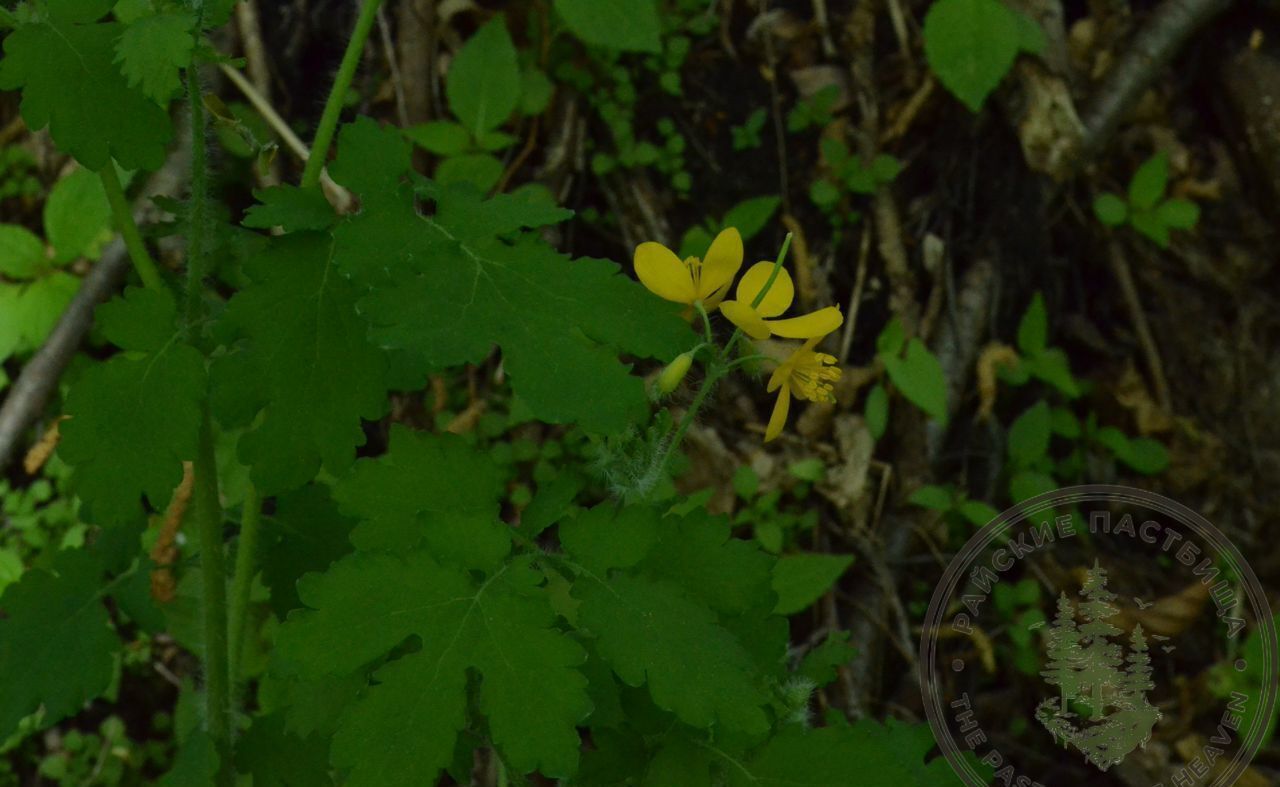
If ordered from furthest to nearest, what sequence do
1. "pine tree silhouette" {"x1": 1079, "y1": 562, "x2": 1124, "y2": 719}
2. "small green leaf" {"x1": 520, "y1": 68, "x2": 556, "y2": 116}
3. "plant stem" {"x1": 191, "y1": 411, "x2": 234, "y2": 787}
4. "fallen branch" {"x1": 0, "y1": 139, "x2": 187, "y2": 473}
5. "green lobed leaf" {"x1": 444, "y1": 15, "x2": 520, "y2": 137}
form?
"small green leaf" {"x1": 520, "y1": 68, "x2": 556, "y2": 116} → "green lobed leaf" {"x1": 444, "y1": 15, "x2": 520, "y2": 137} → "fallen branch" {"x1": 0, "y1": 139, "x2": 187, "y2": 473} → "pine tree silhouette" {"x1": 1079, "y1": 562, "x2": 1124, "y2": 719} → "plant stem" {"x1": 191, "y1": 411, "x2": 234, "y2": 787}

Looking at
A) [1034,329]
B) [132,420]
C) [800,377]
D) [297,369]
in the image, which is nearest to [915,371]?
[1034,329]

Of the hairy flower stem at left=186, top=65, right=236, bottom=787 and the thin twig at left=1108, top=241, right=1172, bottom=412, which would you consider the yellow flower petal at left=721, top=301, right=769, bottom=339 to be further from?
the thin twig at left=1108, top=241, right=1172, bottom=412

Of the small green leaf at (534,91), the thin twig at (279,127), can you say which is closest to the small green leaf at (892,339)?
the small green leaf at (534,91)

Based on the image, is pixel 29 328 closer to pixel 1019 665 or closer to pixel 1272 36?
pixel 1019 665

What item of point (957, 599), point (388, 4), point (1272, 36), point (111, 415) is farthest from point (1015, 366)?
point (111, 415)

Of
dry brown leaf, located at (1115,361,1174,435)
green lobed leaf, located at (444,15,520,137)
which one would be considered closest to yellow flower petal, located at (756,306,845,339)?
green lobed leaf, located at (444,15,520,137)

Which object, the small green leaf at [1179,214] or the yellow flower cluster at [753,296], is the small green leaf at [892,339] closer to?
the small green leaf at [1179,214]
